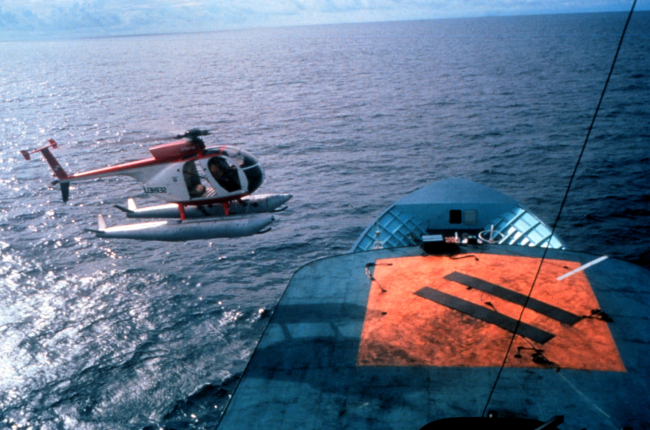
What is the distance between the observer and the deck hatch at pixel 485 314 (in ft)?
46.5

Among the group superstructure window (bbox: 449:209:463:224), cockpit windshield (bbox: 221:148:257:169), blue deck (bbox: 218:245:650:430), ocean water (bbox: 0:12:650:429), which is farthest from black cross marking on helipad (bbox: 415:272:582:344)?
cockpit windshield (bbox: 221:148:257:169)

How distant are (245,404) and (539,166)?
3691 cm

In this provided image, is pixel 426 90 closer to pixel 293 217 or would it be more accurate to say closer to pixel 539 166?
pixel 539 166

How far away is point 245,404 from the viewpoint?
12414 mm

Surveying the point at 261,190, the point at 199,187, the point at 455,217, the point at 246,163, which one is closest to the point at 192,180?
the point at 199,187

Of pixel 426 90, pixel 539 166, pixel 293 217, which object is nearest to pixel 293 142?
pixel 293 217

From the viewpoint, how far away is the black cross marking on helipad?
47.3 ft

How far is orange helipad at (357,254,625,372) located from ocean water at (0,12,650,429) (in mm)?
7371

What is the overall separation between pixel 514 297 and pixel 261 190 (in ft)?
88.0

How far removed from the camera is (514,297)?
1609 cm

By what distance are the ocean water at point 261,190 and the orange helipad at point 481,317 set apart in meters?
7.37

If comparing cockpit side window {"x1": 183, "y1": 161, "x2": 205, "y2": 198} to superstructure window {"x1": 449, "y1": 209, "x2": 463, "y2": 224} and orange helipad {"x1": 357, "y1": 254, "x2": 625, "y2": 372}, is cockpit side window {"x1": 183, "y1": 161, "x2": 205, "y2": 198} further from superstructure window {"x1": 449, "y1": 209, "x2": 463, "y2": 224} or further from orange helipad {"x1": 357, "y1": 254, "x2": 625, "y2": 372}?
superstructure window {"x1": 449, "y1": 209, "x2": 463, "y2": 224}

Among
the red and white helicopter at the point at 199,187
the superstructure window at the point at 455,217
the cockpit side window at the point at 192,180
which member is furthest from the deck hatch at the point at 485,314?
the cockpit side window at the point at 192,180

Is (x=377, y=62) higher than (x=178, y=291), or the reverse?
(x=178, y=291)
